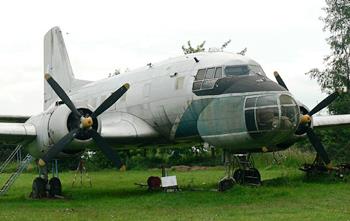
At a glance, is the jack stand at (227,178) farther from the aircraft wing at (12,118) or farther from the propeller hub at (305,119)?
the aircraft wing at (12,118)

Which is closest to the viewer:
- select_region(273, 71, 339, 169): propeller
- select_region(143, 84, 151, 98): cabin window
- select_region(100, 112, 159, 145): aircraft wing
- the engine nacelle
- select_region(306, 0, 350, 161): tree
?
the engine nacelle

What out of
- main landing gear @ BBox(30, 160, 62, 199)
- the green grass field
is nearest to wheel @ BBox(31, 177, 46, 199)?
main landing gear @ BBox(30, 160, 62, 199)

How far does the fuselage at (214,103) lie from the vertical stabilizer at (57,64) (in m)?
5.81

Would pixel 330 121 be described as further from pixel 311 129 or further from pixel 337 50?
pixel 337 50

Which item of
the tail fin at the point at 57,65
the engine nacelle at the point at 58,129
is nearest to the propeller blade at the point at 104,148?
the engine nacelle at the point at 58,129

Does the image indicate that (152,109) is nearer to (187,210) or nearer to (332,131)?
(187,210)

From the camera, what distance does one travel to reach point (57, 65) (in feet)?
86.0

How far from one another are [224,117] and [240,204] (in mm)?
2454

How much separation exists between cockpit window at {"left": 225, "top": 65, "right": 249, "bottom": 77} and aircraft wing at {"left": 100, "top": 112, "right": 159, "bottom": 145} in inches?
139

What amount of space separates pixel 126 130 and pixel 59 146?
292 cm

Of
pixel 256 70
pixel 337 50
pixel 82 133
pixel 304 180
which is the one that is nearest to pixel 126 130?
pixel 82 133

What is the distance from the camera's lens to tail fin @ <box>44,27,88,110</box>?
2595 cm

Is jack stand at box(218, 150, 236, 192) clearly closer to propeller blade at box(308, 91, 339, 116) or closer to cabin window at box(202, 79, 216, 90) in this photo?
cabin window at box(202, 79, 216, 90)

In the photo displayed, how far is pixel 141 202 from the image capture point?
52.9ft
